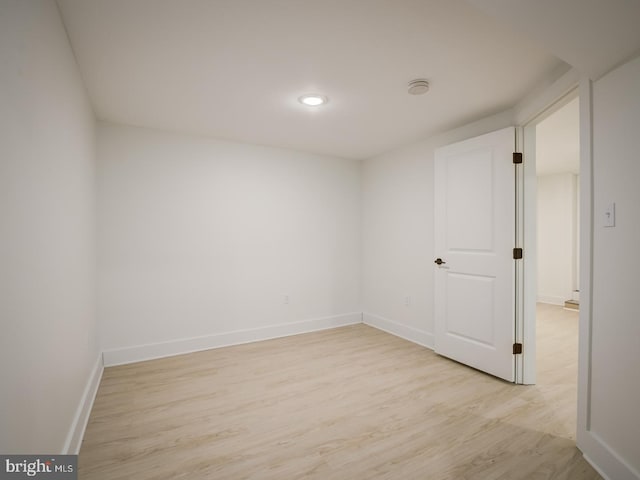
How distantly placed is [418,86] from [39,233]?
7.78 ft

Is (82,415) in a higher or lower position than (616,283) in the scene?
lower

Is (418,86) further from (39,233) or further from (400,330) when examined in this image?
(400,330)

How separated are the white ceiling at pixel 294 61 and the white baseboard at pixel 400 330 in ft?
7.57

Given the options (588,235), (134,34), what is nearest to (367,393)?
(588,235)

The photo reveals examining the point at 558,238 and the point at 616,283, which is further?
the point at 558,238

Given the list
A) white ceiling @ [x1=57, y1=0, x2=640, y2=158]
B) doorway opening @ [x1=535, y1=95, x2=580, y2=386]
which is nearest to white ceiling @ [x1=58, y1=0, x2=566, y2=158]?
white ceiling @ [x1=57, y1=0, x2=640, y2=158]

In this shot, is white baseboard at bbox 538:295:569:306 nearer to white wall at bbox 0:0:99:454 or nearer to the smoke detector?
the smoke detector

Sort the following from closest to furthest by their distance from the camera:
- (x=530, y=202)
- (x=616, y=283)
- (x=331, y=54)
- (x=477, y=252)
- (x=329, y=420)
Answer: (x=616, y=283), (x=331, y=54), (x=329, y=420), (x=530, y=202), (x=477, y=252)

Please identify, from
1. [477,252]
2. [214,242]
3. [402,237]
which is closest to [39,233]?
[214,242]

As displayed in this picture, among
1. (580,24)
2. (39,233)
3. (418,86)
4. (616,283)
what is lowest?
(616,283)

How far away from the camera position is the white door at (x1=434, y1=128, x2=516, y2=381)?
2713 millimetres

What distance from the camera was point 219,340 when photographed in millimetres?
3621

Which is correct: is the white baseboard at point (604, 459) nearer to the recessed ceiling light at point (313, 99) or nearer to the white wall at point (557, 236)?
the recessed ceiling light at point (313, 99)

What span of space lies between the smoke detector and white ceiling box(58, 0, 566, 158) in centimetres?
5
